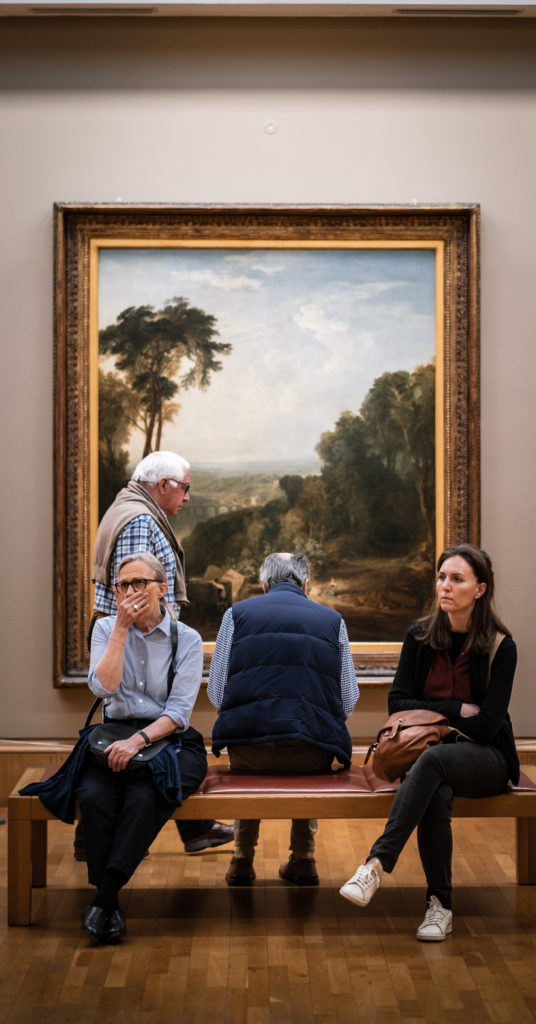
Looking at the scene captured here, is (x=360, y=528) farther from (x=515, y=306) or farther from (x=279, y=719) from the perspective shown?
(x=279, y=719)

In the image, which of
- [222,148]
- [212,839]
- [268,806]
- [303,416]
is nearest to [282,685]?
[268,806]

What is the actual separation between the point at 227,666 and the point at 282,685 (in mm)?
317

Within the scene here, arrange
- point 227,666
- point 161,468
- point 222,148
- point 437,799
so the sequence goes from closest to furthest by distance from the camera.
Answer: point 437,799 < point 227,666 < point 161,468 < point 222,148

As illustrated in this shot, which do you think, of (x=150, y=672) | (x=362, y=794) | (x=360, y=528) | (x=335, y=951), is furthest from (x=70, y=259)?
(x=335, y=951)

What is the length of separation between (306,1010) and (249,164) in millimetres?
5250

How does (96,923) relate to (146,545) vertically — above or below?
below

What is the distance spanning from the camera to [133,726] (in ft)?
17.7

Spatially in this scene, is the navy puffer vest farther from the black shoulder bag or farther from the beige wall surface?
the beige wall surface

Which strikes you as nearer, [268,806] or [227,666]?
[268,806]

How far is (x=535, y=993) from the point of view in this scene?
439 centimetres

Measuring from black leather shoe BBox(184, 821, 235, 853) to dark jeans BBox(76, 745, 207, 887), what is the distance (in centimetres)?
119

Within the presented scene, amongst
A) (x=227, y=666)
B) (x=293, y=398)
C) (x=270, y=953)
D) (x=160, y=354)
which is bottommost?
(x=270, y=953)

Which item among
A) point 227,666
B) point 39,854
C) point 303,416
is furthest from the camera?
point 303,416

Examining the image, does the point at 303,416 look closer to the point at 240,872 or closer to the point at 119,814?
the point at 240,872
